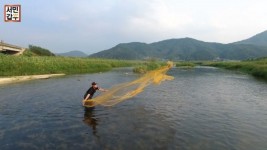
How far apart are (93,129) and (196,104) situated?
39.3 ft

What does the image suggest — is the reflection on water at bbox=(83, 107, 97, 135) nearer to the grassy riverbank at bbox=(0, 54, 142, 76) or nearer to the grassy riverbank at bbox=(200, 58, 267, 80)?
the grassy riverbank at bbox=(0, 54, 142, 76)

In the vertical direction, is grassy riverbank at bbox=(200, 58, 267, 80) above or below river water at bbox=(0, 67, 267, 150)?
above

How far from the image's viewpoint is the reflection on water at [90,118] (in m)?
18.1

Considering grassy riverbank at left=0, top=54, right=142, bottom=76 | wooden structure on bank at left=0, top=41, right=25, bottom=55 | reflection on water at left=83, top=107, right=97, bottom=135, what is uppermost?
wooden structure on bank at left=0, top=41, right=25, bottom=55

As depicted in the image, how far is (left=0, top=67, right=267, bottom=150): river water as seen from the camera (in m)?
14.6

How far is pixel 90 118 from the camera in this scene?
782 inches

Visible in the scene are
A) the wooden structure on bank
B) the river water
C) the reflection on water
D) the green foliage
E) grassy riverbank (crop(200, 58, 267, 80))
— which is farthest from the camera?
Answer: the green foliage

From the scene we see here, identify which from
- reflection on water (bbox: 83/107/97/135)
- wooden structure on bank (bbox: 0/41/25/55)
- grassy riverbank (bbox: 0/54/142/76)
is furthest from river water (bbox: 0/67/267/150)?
wooden structure on bank (bbox: 0/41/25/55)

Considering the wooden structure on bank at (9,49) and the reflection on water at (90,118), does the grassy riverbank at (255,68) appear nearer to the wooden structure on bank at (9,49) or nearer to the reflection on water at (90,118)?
the reflection on water at (90,118)

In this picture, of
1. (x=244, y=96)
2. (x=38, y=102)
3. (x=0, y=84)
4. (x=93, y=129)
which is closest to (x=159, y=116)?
(x=93, y=129)

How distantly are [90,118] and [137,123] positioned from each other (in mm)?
3754

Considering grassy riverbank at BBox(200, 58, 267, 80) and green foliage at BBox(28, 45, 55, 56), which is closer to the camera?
grassy riverbank at BBox(200, 58, 267, 80)

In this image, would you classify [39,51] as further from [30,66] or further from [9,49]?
[30,66]

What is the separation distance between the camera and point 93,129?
17.2 metres
